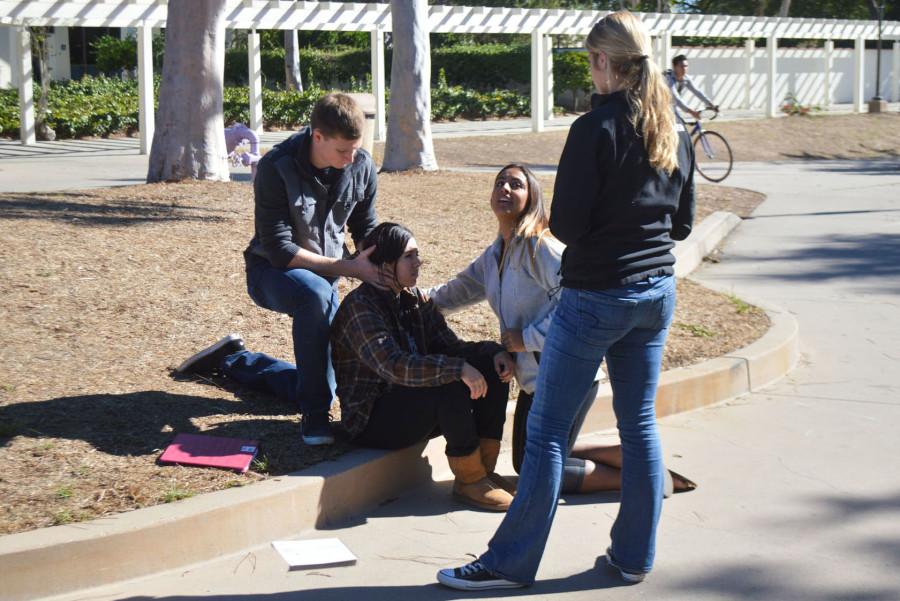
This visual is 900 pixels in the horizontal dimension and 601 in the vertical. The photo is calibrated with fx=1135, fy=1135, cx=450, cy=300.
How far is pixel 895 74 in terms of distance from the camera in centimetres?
4209

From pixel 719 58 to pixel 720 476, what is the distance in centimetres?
3726

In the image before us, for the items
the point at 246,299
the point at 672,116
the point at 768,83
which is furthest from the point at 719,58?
the point at 672,116

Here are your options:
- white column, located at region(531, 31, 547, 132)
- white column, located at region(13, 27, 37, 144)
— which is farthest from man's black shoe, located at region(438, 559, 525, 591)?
white column, located at region(531, 31, 547, 132)

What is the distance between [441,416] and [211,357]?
148 centimetres

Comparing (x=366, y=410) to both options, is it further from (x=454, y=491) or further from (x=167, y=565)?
(x=167, y=565)

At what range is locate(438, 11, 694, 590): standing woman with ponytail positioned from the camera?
Answer: 11.4ft

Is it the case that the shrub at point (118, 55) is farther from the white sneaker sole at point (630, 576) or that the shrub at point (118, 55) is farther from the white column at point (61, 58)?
the white sneaker sole at point (630, 576)

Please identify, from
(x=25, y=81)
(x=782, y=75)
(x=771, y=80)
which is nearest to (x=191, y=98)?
(x=25, y=81)

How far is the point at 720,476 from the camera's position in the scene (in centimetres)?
499

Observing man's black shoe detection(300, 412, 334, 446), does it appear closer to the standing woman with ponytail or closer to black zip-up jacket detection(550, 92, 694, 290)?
the standing woman with ponytail

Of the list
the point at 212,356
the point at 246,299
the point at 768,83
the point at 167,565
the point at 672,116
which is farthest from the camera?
the point at 768,83

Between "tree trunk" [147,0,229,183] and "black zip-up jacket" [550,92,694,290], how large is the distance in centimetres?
831

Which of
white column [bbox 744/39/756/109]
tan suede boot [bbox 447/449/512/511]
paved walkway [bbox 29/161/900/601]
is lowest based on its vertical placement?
paved walkway [bbox 29/161/900/601]

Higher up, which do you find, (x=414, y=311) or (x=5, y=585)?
(x=414, y=311)
